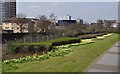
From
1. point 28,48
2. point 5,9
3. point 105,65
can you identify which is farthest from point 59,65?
point 5,9

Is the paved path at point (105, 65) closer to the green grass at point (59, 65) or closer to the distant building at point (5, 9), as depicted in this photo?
the green grass at point (59, 65)

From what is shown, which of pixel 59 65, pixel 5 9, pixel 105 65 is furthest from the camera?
pixel 5 9

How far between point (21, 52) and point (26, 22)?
4339 cm

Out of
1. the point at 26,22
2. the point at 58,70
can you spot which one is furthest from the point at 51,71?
the point at 26,22

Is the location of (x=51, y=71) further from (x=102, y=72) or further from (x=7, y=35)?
(x=7, y=35)

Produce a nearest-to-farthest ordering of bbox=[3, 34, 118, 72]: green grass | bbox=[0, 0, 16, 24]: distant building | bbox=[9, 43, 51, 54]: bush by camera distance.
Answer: bbox=[3, 34, 118, 72]: green grass → bbox=[9, 43, 51, 54]: bush → bbox=[0, 0, 16, 24]: distant building

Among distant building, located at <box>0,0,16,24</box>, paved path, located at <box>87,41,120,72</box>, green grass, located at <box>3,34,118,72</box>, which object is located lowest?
paved path, located at <box>87,41,120,72</box>

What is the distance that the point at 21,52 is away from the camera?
17078 millimetres

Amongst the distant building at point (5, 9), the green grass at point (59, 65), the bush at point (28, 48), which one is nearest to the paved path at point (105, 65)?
the green grass at point (59, 65)

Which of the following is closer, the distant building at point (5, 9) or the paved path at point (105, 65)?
the paved path at point (105, 65)

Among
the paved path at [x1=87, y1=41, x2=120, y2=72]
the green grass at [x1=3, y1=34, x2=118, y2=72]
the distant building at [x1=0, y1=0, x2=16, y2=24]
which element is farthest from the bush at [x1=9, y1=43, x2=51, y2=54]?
the paved path at [x1=87, y1=41, x2=120, y2=72]

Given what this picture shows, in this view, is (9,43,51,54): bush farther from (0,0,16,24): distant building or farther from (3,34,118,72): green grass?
(3,34,118,72): green grass

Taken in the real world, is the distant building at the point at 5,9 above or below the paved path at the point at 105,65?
above

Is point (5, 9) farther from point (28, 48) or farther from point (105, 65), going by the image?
point (105, 65)
